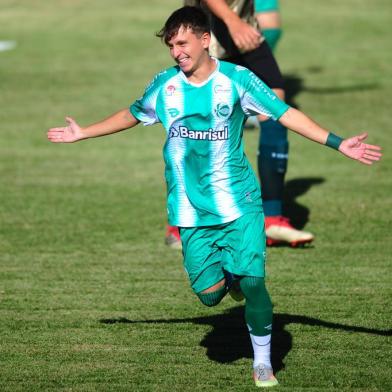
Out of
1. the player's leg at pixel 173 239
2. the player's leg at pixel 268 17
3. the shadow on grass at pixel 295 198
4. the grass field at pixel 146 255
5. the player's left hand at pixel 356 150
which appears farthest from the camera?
the player's leg at pixel 268 17

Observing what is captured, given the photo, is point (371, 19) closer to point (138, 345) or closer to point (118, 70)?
point (118, 70)

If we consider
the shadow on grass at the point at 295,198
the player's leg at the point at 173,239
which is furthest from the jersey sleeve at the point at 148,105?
the shadow on grass at the point at 295,198

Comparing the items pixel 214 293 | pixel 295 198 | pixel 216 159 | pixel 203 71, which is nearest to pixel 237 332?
pixel 214 293

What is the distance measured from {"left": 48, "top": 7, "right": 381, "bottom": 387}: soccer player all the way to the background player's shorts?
242 cm

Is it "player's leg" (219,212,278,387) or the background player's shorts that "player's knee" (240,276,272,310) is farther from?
the background player's shorts

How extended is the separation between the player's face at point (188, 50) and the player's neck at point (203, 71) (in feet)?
0.05

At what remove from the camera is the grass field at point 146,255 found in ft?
17.6

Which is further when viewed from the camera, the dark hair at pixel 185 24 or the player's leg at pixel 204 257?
the player's leg at pixel 204 257

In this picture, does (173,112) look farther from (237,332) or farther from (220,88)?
(237,332)

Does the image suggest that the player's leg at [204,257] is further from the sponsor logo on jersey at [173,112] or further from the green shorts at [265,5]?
the green shorts at [265,5]

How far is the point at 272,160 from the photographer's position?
7.96m

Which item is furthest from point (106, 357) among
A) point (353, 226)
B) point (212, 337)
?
point (353, 226)

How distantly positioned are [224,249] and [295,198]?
13.6 feet

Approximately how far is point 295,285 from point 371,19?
12.7 meters
